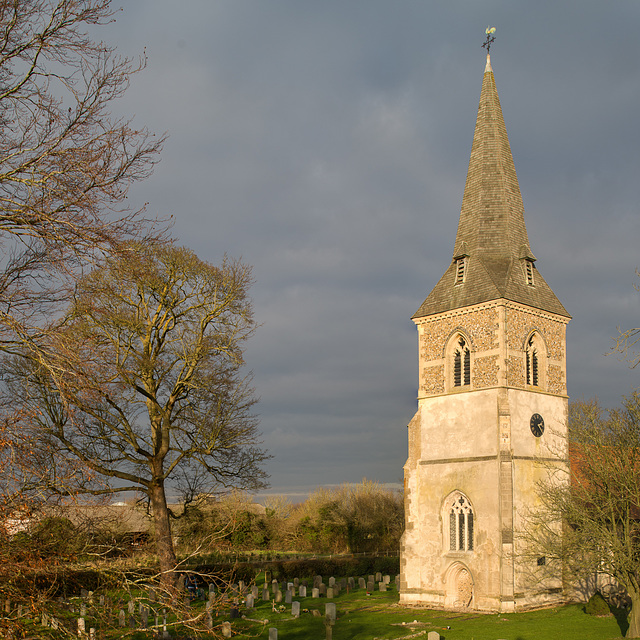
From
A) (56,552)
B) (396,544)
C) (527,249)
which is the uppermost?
(527,249)

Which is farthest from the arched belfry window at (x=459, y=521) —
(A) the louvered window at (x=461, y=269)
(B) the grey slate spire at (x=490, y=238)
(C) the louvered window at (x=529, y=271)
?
(C) the louvered window at (x=529, y=271)

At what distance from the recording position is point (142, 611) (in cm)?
2080

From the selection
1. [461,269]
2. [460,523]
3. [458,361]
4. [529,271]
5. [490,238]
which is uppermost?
[490,238]

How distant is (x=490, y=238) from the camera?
28891mm

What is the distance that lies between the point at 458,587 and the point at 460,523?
2432 mm

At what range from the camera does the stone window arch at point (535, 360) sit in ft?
89.7

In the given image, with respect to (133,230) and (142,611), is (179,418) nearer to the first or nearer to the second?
(142,611)

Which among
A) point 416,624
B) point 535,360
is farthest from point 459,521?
point 535,360

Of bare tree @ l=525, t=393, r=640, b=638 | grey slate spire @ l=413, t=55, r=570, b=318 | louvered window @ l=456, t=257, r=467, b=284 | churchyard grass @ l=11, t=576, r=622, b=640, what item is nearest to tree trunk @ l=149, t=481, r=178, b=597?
churchyard grass @ l=11, t=576, r=622, b=640

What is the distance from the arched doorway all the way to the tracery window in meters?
0.76

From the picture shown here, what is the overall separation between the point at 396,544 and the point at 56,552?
44.3 metres

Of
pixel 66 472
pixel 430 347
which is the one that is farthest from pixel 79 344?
pixel 430 347

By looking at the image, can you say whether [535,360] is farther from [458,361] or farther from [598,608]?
[598,608]

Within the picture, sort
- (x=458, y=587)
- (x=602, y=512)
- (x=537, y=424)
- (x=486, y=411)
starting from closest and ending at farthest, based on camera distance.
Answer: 1. (x=602, y=512)
2. (x=458, y=587)
3. (x=486, y=411)
4. (x=537, y=424)
